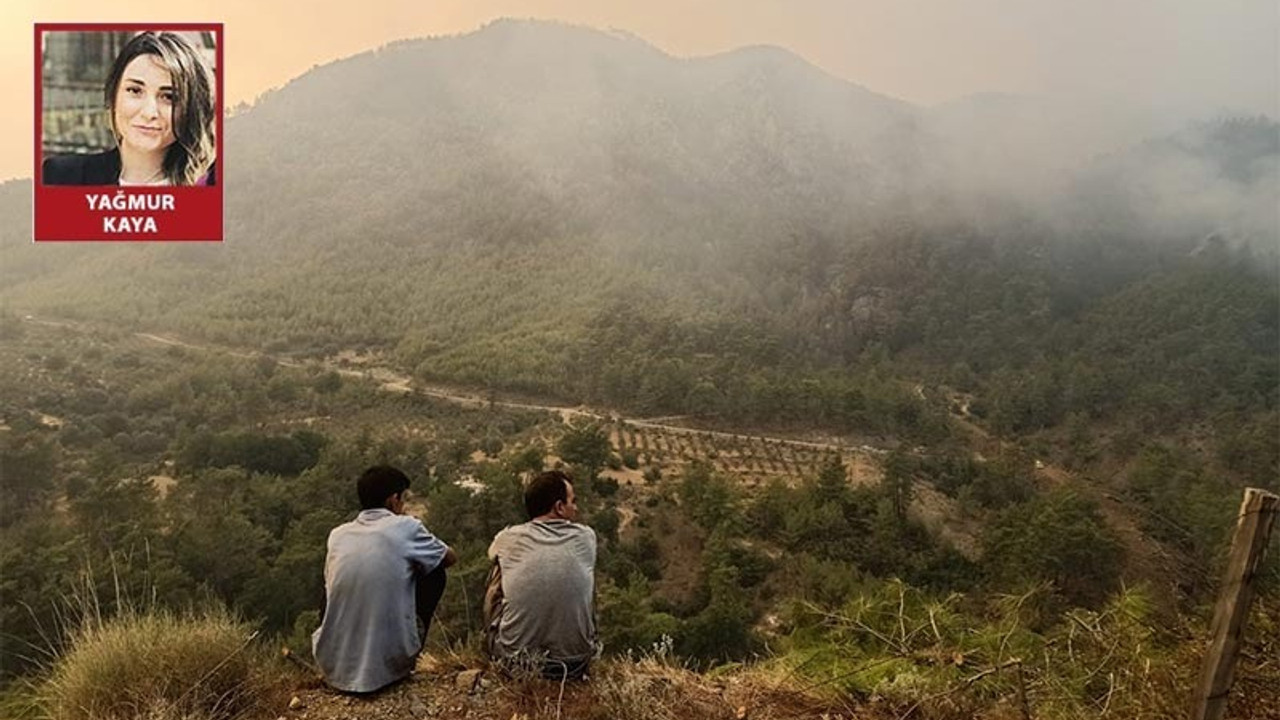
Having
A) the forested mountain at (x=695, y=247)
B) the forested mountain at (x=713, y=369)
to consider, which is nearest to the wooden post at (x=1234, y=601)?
the forested mountain at (x=713, y=369)

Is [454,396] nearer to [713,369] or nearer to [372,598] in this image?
[713,369]

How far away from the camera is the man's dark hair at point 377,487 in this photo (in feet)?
9.88

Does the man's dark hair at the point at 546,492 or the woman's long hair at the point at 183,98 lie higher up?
the woman's long hair at the point at 183,98

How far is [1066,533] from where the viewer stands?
18.8 m

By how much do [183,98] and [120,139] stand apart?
1.36ft

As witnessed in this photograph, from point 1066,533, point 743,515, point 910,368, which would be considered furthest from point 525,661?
point 910,368

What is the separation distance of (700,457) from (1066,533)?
17.6 metres

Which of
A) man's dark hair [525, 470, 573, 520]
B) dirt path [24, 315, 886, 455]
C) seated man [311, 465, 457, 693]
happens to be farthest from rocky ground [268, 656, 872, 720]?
dirt path [24, 315, 886, 455]

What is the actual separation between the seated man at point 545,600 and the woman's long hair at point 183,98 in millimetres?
3043

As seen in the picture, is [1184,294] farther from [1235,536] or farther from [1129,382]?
[1235,536]

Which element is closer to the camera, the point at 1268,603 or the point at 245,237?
the point at 1268,603

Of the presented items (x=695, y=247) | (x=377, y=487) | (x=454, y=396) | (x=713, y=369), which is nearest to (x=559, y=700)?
(x=377, y=487)

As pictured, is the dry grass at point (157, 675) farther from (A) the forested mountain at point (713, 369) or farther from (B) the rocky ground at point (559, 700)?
(A) the forested mountain at point (713, 369)

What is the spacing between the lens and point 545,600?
2.92 m
